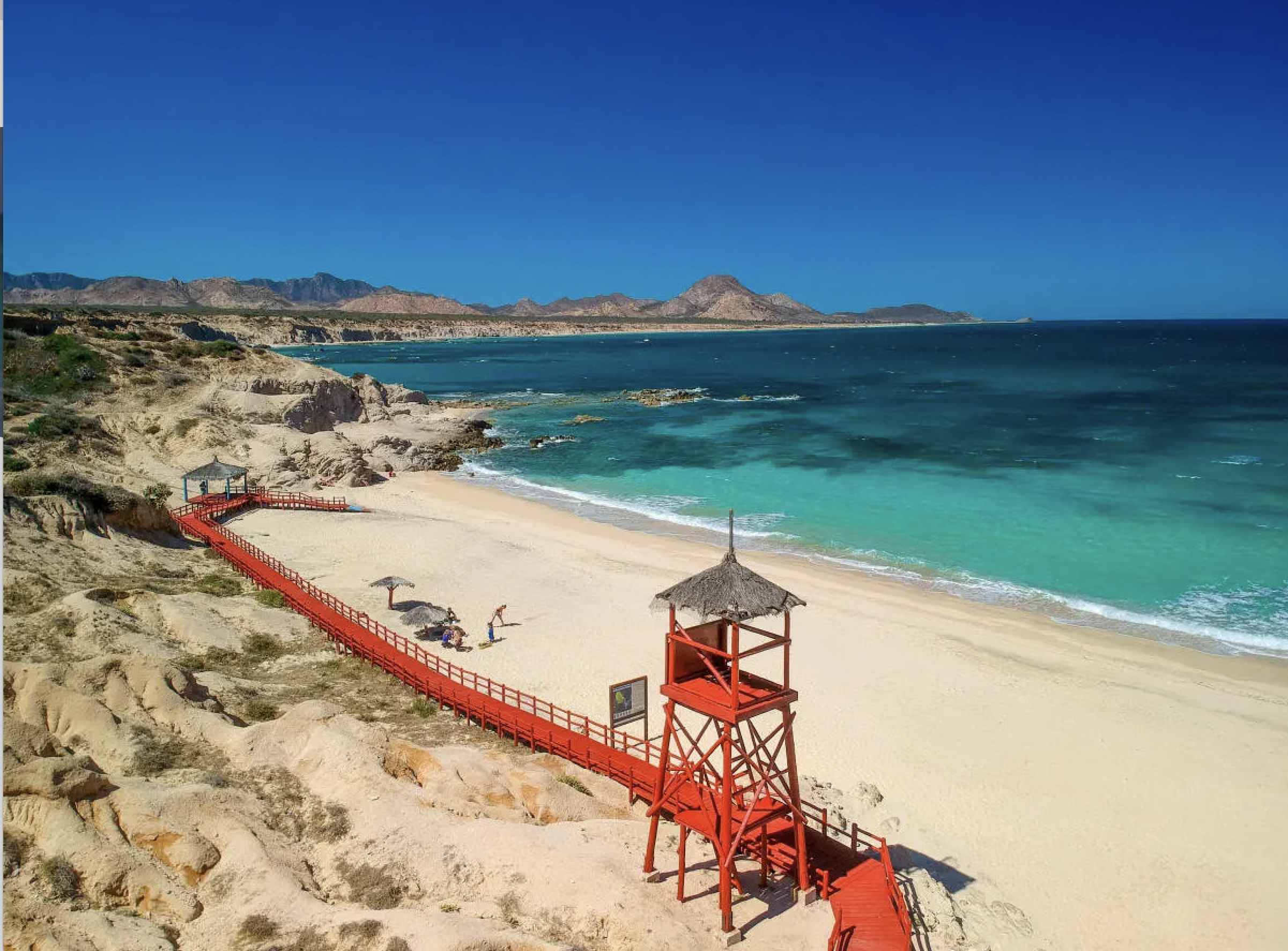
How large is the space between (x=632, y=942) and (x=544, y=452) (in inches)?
1900

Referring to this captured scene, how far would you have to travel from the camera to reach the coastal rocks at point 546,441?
6032 centimetres

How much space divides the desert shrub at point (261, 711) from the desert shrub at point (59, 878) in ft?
19.7

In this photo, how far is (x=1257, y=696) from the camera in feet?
68.9

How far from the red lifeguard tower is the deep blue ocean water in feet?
51.4

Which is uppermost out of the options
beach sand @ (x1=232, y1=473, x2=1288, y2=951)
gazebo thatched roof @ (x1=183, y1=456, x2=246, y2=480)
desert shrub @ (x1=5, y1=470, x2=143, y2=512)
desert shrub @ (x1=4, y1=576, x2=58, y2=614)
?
desert shrub @ (x1=5, y1=470, x2=143, y2=512)

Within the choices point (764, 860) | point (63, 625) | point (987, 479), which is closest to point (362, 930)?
point (764, 860)

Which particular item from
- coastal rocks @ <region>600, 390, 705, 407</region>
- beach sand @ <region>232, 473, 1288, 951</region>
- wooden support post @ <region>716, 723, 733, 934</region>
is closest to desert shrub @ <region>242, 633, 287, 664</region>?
beach sand @ <region>232, 473, 1288, 951</region>

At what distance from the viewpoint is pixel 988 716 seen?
19750 mm

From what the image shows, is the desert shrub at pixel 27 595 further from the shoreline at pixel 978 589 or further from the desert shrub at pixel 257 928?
the shoreline at pixel 978 589

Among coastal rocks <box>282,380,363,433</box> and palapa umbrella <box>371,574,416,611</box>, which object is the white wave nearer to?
coastal rocks <box>282,380,363,433</box>

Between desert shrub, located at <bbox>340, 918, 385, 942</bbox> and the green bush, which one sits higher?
the green bush

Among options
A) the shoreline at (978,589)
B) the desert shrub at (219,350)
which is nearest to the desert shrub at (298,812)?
the shoreline at (978,589)

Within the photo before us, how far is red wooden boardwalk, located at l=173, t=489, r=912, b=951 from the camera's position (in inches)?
452

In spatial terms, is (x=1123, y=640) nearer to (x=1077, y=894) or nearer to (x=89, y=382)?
(x=1077, y=894)
